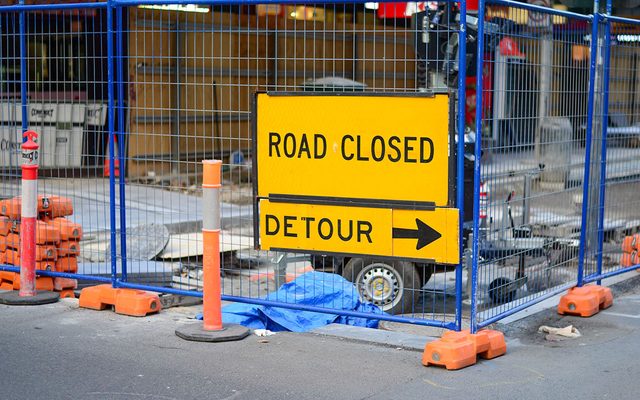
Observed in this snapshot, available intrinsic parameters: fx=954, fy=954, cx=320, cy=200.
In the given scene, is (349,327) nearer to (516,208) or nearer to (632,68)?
(516,208)

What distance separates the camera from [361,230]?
649 centimetres

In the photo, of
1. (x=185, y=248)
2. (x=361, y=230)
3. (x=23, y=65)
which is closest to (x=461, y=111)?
(x=361, y=230)

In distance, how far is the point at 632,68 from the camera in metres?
9.37

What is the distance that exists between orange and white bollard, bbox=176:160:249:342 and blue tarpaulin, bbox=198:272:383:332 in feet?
1.30

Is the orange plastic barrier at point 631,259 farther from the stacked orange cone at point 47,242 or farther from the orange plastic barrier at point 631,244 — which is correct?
the stacked orange cone at point 47,242

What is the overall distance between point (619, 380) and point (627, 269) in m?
3.08

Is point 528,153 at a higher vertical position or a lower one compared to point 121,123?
lower

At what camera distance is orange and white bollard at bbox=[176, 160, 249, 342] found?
653 cm

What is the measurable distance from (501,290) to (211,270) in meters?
2.15

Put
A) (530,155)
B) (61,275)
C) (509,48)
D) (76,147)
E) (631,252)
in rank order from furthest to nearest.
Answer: (631,252)
(76,147)
(61,275)
(530,155)
(509,48)

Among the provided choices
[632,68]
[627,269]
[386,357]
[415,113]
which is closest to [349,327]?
[386,357]

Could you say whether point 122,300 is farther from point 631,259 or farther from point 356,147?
point 631,259

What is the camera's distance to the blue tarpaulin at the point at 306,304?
7.34 meters

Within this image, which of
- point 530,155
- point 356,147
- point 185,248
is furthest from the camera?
point 185,248
